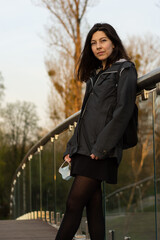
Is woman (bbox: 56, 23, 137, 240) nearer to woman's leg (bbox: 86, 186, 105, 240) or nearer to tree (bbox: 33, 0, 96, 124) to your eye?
woman's leg (bbox: 86, 186, 105, 240)

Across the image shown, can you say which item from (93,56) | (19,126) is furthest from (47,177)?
(19,126)

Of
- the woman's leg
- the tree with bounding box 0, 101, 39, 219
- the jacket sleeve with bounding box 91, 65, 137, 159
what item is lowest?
the woman's leg

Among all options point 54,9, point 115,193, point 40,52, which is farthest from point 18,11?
point 115,193

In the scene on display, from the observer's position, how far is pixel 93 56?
3148mm

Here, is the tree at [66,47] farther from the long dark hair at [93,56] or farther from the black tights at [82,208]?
the black tights at [82,208]

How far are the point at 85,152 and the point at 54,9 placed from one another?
16259 millimetres

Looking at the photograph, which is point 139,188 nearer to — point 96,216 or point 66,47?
point 96,216

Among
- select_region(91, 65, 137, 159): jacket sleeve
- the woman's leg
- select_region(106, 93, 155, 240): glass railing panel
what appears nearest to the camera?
select_region(91, 65, 137, 159): jacket sleeve

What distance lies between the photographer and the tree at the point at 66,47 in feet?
59.5

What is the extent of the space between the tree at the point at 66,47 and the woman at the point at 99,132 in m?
15.2

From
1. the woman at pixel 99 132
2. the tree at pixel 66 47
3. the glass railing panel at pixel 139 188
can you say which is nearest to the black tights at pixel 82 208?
the woman at pixel 99 132

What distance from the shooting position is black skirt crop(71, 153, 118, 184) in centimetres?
274

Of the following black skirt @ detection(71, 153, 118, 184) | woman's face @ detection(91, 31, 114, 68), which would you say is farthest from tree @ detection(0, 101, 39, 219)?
black skirt @ detection(71, 153, 118, 184)

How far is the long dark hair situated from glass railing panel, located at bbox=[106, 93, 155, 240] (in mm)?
286
